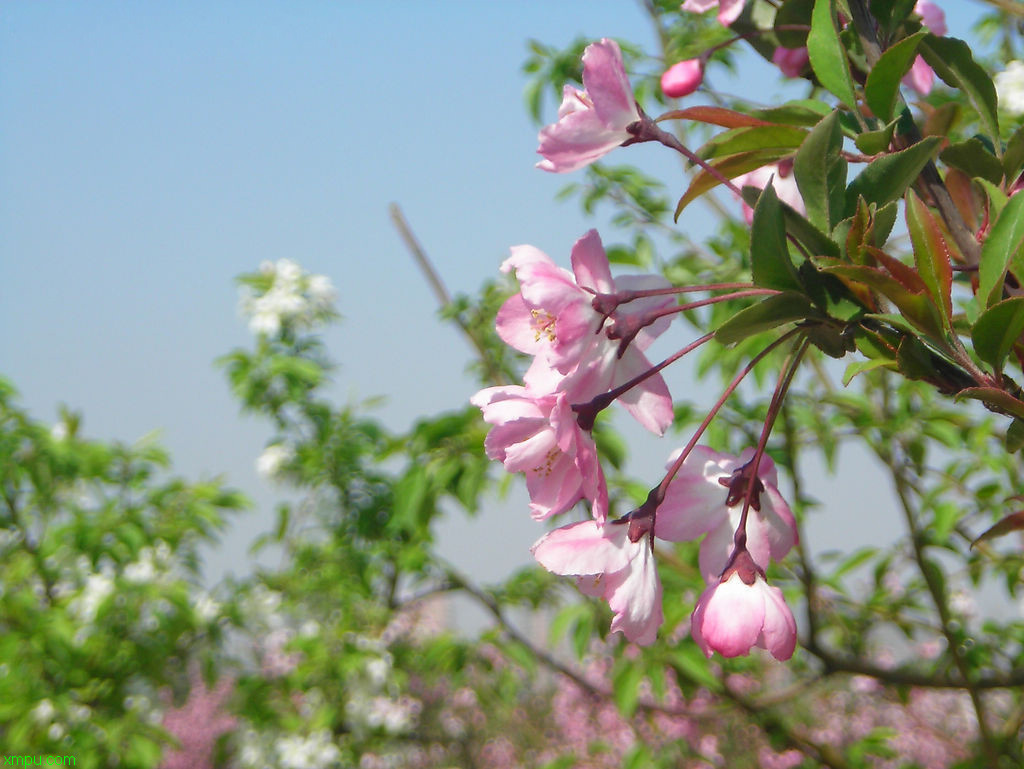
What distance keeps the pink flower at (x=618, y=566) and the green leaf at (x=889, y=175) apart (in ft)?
0.89

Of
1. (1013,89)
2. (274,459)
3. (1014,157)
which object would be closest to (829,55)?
(1014,157)

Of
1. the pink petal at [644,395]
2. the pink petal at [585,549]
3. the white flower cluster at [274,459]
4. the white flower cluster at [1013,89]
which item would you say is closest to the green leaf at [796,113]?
the pink petal at [644,395]

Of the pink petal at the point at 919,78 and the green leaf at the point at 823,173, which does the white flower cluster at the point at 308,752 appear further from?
the green leaf at the point at 823,173

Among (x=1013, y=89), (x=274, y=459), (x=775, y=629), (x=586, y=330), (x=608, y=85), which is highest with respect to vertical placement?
(x=608, y=85)

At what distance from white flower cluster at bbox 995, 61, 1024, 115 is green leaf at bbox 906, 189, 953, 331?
1793 millimetres

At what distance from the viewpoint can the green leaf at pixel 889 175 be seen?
57cm

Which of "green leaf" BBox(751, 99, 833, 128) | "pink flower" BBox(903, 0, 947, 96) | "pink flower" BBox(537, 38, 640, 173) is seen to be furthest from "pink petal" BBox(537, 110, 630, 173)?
"pink flower" BBox(903, 0, 947, 96)

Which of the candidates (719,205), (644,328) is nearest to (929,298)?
(644,328)

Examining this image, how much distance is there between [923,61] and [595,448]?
0.56m

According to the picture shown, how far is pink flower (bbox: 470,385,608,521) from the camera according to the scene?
0.63 metres

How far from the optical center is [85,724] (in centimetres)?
325

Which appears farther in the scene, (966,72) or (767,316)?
(966,72)

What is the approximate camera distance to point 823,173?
583 millimetres

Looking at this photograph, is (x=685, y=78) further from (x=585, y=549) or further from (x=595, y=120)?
(x=585, y=549)
